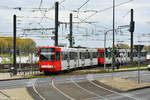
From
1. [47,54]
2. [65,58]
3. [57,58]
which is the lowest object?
[65,58]

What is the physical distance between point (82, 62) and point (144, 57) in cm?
2736

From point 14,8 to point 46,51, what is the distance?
220 inches

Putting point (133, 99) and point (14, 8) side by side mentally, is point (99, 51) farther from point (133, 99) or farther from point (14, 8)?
point (133, 99)

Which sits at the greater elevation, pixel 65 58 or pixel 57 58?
pixel 57 58

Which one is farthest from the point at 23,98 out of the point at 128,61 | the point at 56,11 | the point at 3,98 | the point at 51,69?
the point at 128,61

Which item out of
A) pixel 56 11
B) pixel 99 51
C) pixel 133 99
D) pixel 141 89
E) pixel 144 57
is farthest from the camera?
pixel 144 57

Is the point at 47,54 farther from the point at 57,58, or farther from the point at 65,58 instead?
the point at 65,58

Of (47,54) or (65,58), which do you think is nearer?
(47,54)

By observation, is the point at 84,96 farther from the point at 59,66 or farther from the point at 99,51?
the point at 99,51

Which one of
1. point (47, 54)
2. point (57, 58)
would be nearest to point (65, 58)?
point (57, 58)

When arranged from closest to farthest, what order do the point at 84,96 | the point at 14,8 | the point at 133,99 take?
the point at 133,99
the point at 84,96
the point at 14,8

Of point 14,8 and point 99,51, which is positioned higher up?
point 14,8

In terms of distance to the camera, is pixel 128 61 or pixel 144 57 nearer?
pixel 128 61

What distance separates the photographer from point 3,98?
1445 centimetres
